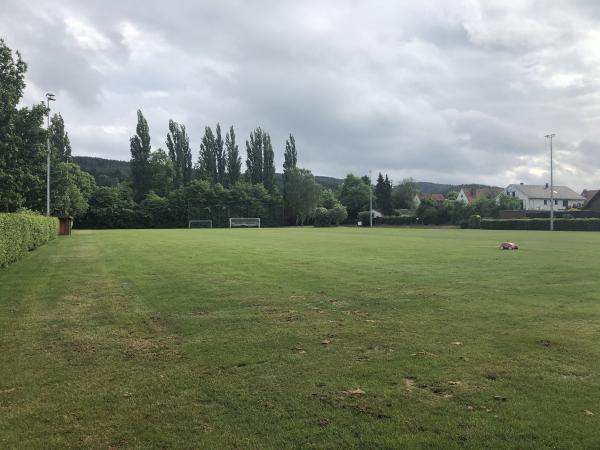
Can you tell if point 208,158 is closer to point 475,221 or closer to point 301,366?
point 475,221

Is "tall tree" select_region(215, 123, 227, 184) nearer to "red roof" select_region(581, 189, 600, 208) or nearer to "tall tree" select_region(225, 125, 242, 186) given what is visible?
"tall tree" select_region(225, 125, 242, 186)

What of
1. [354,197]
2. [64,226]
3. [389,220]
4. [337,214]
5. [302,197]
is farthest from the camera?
[354,197]

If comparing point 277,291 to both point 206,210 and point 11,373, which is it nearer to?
point 11,373

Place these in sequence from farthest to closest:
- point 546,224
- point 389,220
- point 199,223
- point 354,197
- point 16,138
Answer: point 354,197 < point 389,220 < point 199,223 < point 546,224 < point 16,138

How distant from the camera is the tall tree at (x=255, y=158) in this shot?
10652 centimetres

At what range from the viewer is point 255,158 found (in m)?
107

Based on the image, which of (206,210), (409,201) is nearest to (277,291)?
(206,210)

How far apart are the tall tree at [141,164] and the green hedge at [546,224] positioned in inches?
2566

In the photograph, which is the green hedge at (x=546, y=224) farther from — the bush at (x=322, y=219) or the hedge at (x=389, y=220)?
the bush at (x=322, y=219)

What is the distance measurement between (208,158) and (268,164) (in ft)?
43.1

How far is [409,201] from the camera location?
442 ft

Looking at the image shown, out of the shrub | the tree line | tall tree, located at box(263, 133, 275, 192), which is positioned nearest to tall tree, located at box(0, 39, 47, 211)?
the tree line

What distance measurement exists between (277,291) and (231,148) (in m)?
97.6

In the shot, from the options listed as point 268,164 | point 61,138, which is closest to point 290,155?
point 268,164
